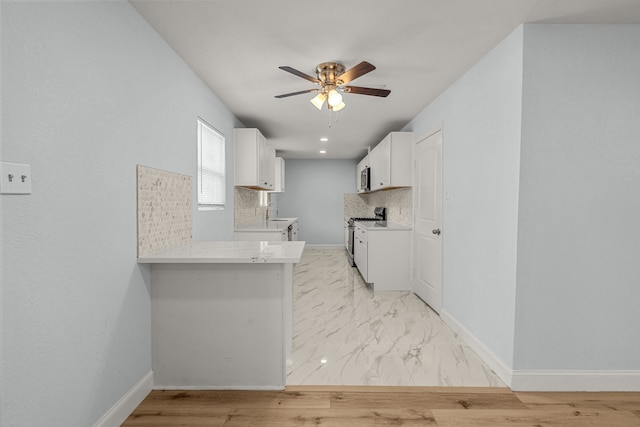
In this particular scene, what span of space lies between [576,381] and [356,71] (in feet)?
8.49

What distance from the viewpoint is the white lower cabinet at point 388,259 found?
434 cm

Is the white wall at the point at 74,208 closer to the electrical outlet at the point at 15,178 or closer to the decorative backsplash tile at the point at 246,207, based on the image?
the electrical outlet at the point at 15,178

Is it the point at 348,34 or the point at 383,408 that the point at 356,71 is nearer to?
the point at 348,34

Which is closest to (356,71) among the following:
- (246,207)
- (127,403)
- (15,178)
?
(15,178)

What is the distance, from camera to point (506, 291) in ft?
7.22

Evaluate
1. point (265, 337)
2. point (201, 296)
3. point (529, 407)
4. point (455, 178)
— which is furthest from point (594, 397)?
point (201, 296)

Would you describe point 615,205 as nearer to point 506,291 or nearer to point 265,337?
point 506,291

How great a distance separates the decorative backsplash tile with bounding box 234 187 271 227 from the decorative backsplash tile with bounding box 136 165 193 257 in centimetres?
161

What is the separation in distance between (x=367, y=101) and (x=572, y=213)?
232 centimetres

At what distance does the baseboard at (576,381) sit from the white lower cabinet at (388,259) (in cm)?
226

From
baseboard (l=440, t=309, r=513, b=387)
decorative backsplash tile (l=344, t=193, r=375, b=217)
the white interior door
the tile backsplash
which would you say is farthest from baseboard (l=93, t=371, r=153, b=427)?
decorative backsplash tile (l=344, t=193, r=375, b=217)

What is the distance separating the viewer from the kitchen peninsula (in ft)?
6.76

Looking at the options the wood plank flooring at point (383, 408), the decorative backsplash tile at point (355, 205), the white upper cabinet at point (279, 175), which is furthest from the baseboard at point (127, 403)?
the decorative backsplash tile at point (355, 205)

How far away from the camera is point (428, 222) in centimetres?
378
